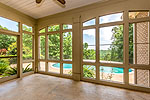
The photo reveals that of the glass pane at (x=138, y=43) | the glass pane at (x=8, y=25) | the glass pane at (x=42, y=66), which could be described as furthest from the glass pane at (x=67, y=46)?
the glass pane at (x=138, y=43)

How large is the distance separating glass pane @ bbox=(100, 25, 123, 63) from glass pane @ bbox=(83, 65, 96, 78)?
547 mm

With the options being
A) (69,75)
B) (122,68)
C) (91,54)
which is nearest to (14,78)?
(69,75)

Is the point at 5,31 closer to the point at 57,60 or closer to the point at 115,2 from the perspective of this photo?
the point at 57,60

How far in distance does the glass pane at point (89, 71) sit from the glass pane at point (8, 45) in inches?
134

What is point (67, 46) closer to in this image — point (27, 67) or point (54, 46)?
point (54, 46)

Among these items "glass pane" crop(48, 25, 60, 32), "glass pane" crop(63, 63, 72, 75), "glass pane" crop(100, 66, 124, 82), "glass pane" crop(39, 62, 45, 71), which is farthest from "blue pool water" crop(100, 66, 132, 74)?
"glass pane" crop(39, 62, 45, 71)

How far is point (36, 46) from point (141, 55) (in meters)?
4.94

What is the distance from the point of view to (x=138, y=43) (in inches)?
96.1

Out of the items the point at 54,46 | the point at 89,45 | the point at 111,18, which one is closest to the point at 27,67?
the point at 54,46

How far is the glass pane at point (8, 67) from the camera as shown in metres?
3.03

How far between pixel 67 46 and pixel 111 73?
224 centimetres

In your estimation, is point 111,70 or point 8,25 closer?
point 111,70

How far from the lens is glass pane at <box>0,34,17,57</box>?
119 inches

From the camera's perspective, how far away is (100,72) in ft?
9.67
